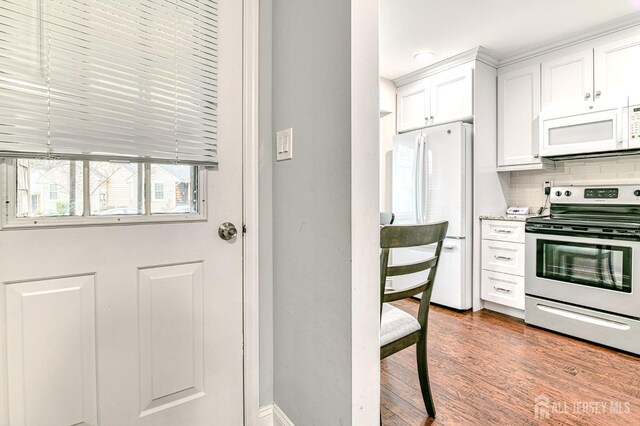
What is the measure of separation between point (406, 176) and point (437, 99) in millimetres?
873

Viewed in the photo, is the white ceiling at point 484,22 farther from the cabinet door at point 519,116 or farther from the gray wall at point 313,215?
the gray wall at point 313,215

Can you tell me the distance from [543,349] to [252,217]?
94.1 inches

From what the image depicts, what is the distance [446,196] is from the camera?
3049 mm

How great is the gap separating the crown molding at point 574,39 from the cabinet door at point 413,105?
79 cm

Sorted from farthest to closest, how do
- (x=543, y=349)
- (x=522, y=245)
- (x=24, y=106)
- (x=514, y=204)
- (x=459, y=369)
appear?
(x=514, y=204)
(x=522, y=245)
(x=543, y=349)
(x=459, y=369)
(x=24, y=106)

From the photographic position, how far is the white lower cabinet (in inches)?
111

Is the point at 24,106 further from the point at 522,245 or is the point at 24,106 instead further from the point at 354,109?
the point at 522,245

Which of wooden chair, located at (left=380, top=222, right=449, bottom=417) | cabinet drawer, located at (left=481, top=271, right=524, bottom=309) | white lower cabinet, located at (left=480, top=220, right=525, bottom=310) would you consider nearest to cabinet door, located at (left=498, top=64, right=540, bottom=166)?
white lower cabinet, located at (left=480, top=220, right=525, bottom=310)

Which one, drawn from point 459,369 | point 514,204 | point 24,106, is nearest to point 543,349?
point 459,369

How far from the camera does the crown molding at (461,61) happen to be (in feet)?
9.68

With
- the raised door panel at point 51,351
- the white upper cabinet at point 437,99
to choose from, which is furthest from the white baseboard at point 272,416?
the white upper cabinet at point 437,99

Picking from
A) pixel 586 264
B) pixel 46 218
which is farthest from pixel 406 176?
pixel 46 218

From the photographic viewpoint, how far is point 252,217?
1279 millimetres

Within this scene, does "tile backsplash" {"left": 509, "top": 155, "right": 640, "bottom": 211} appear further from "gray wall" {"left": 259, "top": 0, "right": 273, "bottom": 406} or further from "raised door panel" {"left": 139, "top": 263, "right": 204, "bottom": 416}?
"raised door panel" {"left": 139, "top": 263, "right": 204, "bottom": 416}
